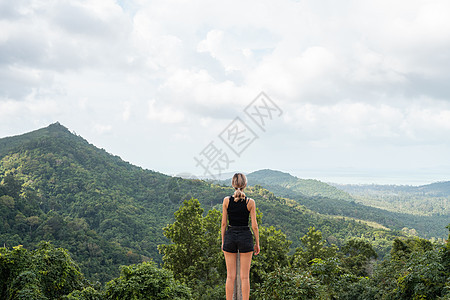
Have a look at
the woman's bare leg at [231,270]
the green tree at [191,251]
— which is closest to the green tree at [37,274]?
the woman's bare leg at [231,270]

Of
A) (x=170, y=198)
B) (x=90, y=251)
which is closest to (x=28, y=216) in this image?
(x=90, y=251)

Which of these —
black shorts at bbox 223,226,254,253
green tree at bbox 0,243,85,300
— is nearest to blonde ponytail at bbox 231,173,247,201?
black shorts at bbox 223,226,254,253

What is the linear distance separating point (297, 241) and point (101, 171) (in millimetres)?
65810

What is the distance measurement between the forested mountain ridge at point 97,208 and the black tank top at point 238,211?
36.7 meters

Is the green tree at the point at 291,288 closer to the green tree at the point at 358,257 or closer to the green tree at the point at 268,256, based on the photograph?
the green tree at the point at 268,256

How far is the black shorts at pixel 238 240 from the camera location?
12.0 ft

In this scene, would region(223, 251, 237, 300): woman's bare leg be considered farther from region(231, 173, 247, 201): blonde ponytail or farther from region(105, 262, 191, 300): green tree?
region(105, 262, 191, 300): green tree

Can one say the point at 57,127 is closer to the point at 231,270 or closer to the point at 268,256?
the point at 268,256

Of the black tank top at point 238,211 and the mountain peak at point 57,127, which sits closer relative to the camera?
the black tank top at point 238,211

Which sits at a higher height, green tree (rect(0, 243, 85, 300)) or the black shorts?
the black shorts

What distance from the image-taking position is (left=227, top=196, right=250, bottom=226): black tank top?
12.1 ft

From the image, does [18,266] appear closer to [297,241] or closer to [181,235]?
[181,235]

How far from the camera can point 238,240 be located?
367 cm

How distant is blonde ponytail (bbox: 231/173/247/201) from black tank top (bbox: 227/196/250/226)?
7cm
